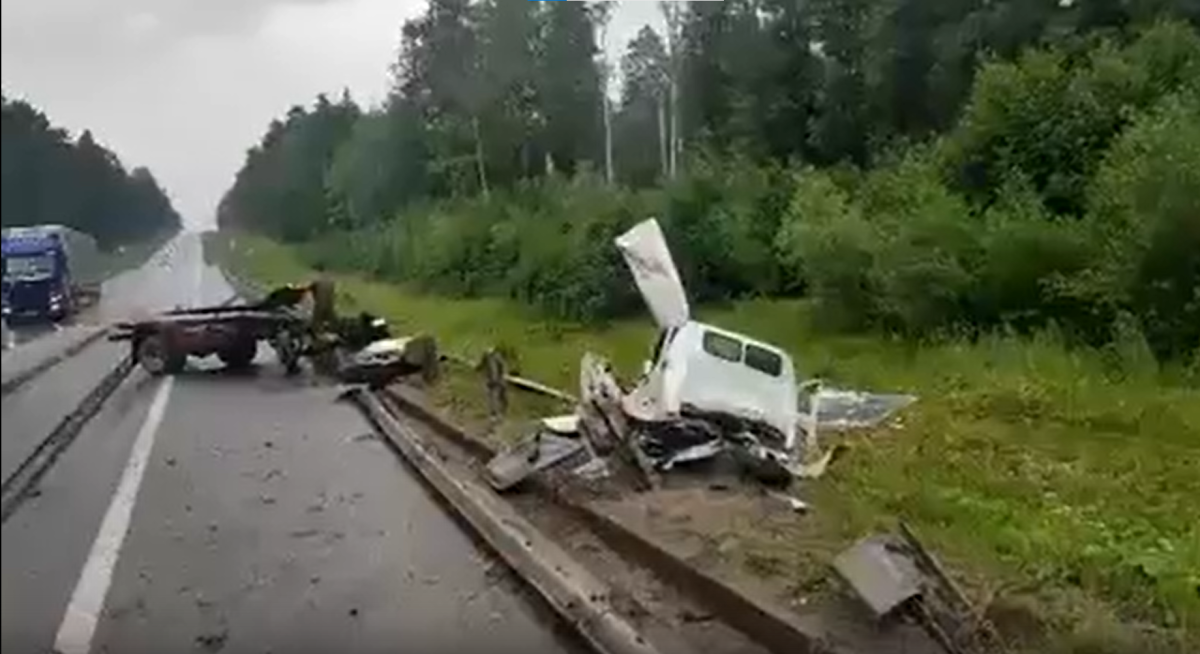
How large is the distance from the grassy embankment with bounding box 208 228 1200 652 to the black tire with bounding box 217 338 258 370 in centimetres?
26

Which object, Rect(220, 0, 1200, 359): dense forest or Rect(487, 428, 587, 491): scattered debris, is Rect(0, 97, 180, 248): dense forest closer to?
Rect(220, 0, 1200, 359): dense forest

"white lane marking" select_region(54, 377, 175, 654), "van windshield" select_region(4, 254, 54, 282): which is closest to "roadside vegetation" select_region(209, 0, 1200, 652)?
"van windshield" select_region(4, 254, 54, 282)

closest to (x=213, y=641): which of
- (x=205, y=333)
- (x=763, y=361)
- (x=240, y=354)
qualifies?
(x=240, y=354)

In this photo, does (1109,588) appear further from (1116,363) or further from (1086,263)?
(1086,263)

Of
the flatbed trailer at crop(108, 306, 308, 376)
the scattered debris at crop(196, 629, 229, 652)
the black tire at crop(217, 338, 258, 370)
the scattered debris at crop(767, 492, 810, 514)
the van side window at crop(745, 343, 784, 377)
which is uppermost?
the flatbed trailer at crop(108, 306, 308, 376)

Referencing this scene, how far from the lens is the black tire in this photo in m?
4.00

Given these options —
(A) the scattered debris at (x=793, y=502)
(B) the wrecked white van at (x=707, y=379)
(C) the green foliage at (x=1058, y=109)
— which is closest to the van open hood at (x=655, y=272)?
(B) the wrecked white van at (x=707, y=379)

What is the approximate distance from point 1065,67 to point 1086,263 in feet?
18.9

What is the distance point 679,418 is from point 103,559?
4985 mm

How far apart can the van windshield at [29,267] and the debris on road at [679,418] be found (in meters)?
5.99

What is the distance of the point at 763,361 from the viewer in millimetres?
9141

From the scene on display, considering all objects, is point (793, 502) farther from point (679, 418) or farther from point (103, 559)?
point (103, 559)

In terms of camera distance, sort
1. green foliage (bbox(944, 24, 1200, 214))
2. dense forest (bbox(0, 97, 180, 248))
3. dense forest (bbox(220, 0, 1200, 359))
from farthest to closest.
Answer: green foliage (bbox(944, 24, 1200, 214)) < dense forest (bbox(220, 0, 1200, 359)) < dense forest (bbox(0, 97, 180, 248))

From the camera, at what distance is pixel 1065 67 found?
68.9 feet
